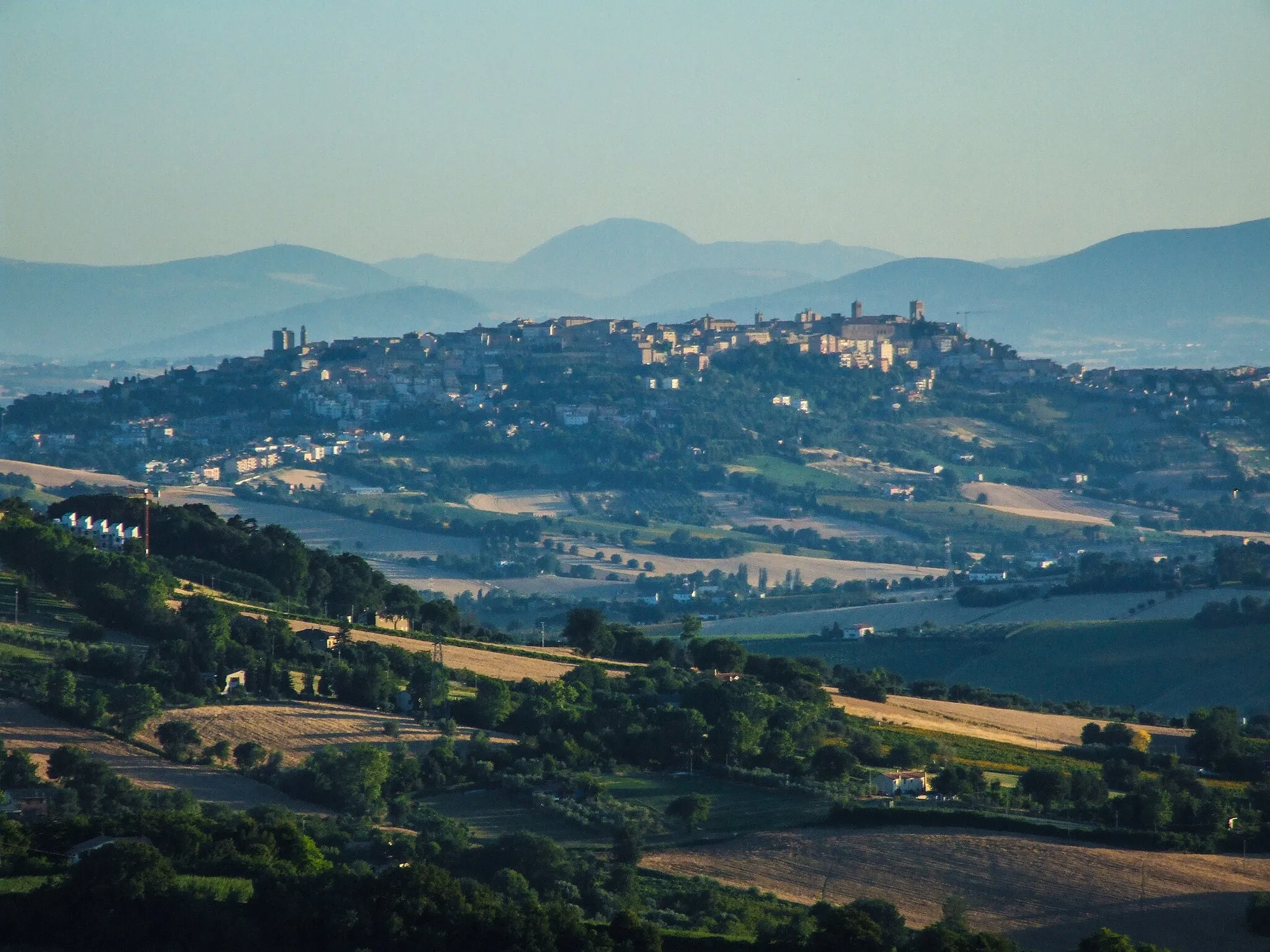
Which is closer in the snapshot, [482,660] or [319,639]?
[319,639]

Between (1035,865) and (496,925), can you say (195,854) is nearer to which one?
(496,925)

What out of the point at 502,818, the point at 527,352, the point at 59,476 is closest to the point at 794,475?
the point at 527,352

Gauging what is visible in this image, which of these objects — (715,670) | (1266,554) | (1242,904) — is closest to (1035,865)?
(1242,904)

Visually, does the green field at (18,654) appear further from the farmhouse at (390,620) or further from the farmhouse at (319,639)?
the farmhouse at (390,620)

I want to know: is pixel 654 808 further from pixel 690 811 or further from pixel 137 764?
pixel 137 764

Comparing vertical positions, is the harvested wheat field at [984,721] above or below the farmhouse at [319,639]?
below

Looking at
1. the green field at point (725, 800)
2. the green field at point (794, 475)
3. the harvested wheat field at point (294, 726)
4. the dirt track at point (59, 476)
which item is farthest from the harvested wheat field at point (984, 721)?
the green field at point (794, 475)
